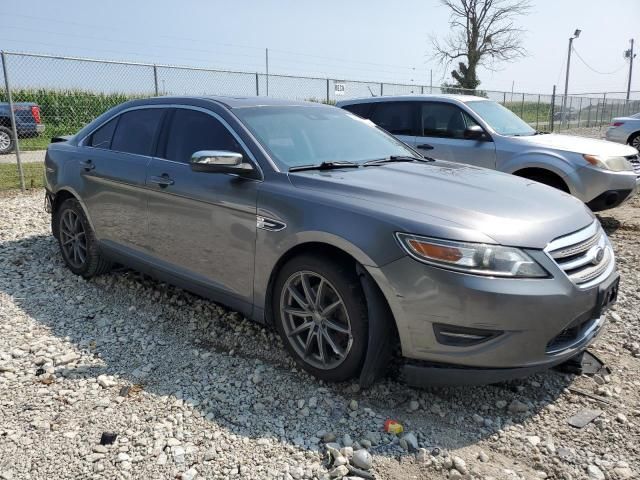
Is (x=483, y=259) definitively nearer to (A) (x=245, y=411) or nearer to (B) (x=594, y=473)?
(B) (x=594, y=473)

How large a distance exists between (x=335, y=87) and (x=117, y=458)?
42.5 feet

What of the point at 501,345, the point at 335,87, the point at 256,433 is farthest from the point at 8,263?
the point at 335,87

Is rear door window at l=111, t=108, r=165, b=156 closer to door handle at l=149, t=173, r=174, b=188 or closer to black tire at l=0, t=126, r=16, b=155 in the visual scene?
door handle at l=149, t=173, r=174, b=188

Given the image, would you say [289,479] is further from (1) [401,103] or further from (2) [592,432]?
(1) [401,103]

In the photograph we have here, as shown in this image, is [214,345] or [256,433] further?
[214,345]

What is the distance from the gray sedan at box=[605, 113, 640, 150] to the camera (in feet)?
45.1

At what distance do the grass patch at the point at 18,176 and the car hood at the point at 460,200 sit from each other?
7781mm

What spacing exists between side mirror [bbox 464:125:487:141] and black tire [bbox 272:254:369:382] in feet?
15.3

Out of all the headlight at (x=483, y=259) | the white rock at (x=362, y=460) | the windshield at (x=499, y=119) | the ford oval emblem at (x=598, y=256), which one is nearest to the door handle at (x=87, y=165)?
the headlight at (x=483, y=259)

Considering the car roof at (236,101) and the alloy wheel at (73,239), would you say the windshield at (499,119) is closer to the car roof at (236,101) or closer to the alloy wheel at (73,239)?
the car roof at (236,101)

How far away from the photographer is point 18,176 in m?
10.2

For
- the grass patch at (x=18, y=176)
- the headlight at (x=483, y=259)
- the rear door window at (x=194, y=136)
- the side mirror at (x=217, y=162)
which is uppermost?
the rear door window at (x=194, y=136)

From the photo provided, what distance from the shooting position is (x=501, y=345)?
2.65 m

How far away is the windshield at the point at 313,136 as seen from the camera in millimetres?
3646
